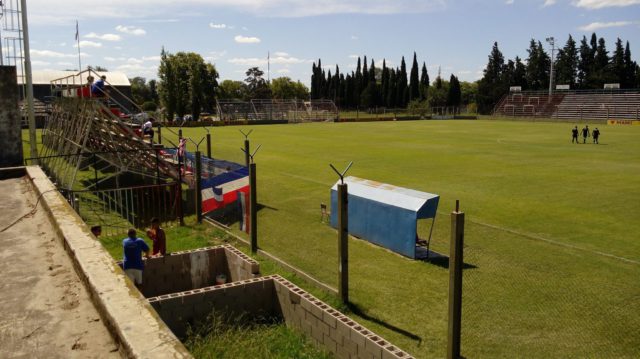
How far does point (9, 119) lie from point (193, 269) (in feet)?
31.7

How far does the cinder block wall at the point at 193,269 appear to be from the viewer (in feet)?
35.1

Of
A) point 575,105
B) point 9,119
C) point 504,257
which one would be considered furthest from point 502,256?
point 575,105

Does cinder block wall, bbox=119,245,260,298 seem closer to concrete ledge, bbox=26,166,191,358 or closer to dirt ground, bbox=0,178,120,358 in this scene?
dirt ground, bbox=0,178,120,358

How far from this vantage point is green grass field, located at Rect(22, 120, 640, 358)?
26.9 ft

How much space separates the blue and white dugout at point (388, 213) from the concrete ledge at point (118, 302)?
271 inches

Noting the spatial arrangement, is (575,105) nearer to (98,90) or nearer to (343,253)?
(98,90)

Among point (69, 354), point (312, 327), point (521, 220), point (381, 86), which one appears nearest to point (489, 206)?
point (521, 220)

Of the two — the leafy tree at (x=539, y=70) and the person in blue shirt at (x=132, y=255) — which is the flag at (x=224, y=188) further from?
the leafy tree at (x=539, y=70)

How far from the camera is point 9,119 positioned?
54.3ft

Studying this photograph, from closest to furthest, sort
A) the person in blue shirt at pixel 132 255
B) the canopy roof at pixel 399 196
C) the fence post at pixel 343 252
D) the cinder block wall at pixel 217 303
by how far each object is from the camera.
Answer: the cinder block wall at pixel 217 303
the fence post at pixel 343 252
the person in blue shirt at pixel 132 255
the canopy roof at pixel 399 196

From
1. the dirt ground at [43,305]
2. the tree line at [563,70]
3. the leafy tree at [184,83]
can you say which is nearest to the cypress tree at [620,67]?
the tree line at [563,70]

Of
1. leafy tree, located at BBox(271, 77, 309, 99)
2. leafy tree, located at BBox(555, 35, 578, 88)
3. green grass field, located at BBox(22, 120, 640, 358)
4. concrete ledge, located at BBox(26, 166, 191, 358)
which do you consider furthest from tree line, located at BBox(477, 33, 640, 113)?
concrete ledge, located at BBox(26, 166, 191, 358)

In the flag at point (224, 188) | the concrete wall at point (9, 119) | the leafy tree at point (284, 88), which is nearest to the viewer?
the flag at point (224, 188)

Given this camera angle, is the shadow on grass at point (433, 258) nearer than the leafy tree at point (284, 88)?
Yes
